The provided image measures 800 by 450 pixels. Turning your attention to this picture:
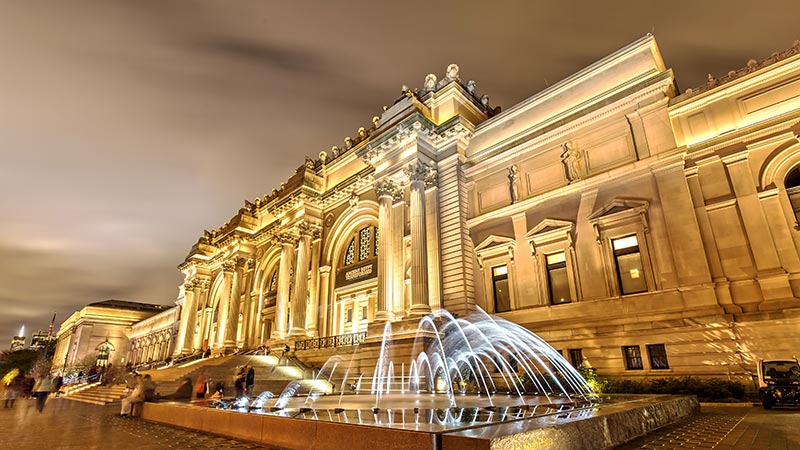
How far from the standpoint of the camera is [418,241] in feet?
69.7

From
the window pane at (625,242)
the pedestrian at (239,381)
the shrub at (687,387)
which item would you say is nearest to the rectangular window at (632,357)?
the shrub at (687,387)

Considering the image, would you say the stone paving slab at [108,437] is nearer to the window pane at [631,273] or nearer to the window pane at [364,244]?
the window pane at [631,273]

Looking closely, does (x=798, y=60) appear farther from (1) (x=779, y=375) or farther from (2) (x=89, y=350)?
(2) (x=89, y=350)

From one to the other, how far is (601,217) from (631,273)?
259 centimetres

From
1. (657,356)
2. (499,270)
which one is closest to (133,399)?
(499,270)

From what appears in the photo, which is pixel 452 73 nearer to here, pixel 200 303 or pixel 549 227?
pixel 549 227

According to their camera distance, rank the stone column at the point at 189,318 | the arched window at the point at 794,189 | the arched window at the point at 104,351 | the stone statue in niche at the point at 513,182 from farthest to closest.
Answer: the arched window at the point at 104,351, the stone column at the point at 189,318, the stone statue in niche at the point at 513,182, the arched window at the point at 794,189

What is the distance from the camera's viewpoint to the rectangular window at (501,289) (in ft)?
64.6

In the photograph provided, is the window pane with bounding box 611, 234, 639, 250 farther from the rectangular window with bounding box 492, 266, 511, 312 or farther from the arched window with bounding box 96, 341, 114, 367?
the arched window with bounding box 96, 341, 114, 367

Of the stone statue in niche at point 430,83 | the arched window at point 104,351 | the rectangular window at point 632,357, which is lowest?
the rectangular window at point 632,357

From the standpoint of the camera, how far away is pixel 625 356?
1499 cm

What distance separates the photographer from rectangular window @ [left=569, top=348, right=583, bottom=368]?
1603cm

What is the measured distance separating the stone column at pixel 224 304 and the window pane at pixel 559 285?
30.6m

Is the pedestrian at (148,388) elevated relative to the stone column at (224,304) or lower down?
lower down
